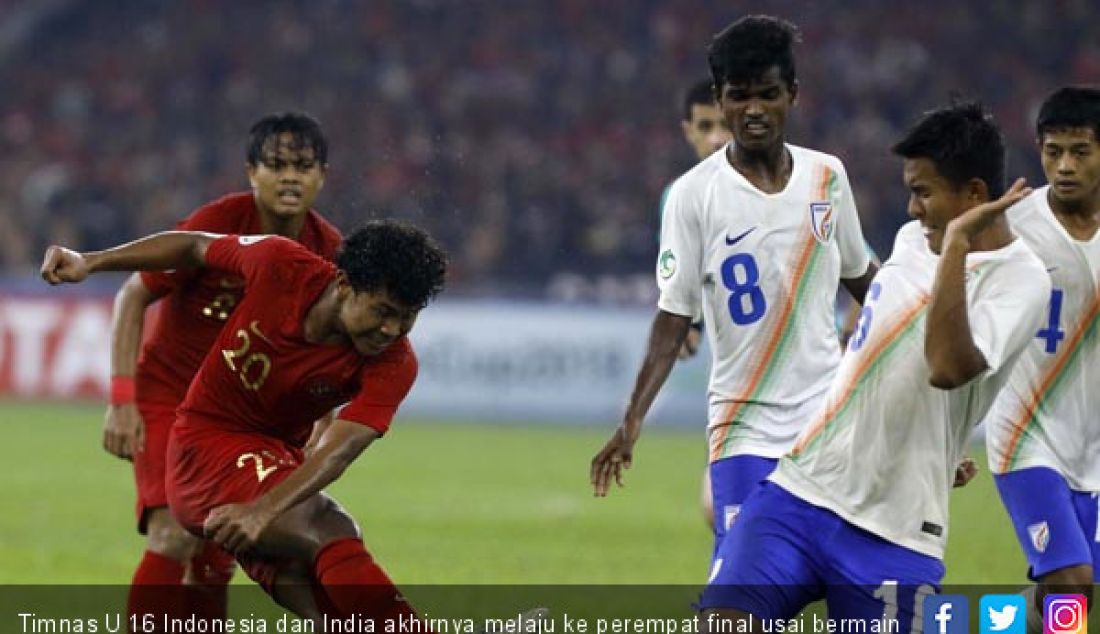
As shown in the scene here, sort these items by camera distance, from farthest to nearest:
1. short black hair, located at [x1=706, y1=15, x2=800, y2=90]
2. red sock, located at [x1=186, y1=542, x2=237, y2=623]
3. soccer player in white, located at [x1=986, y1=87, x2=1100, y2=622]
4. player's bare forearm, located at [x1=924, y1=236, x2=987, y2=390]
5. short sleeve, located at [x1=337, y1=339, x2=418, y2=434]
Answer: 1. red sock, located at [x1=186, y1=542, x2=237, y2=623]
2. soccer player in white, located at [x1=986, y1=87, x2=1100, y2=622]
3. short black hair, located at [x1=706, y1=15, x2=800, y2=90]
4. short sleeve, located at [x1=337, y1=339, x2=418, y2=434]
5. player's bare forearm, located at [x1=924, y1=236, x2=987, y2=390]

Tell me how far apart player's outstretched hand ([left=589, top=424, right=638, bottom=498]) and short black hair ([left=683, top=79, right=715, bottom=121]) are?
8.75 ft

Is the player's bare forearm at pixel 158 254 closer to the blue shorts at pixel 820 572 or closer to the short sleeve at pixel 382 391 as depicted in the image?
the short sleeve at pixel 382 391

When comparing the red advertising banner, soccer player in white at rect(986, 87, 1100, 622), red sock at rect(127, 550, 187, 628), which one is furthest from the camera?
the red advertising banner

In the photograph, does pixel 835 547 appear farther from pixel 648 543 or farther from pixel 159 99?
pixel 159 99

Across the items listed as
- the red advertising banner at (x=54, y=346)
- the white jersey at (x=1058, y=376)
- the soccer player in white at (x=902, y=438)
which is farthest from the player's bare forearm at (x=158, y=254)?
the red advertising banner at (x=54, y=346)

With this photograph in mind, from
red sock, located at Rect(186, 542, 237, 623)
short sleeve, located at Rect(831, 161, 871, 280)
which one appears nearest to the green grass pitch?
red sock, located at Rect(186, 542, 237, 623)

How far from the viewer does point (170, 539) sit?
6941mm

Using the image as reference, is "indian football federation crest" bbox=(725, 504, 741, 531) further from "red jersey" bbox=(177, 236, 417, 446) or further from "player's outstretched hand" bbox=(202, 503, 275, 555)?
"player's outstretched hand" bbox=(202, 503, 275, 555)

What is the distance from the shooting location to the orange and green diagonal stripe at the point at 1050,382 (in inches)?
251

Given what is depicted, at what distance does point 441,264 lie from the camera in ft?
18.5

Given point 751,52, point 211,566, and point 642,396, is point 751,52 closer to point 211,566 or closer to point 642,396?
point 642,396

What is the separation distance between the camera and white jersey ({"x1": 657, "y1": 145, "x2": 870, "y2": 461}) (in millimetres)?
6211

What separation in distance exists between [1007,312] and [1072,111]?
Answer: 177 centimetres

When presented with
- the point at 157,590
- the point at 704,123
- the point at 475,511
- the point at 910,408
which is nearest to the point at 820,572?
the point at 910,408
